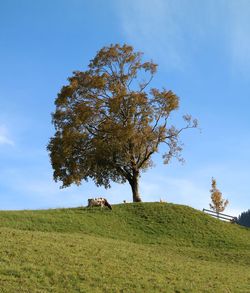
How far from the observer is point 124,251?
30.0 meters

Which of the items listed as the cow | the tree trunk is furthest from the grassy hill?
the tree trunk

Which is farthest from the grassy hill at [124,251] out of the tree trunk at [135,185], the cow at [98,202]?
the tree trunk at [135,185]

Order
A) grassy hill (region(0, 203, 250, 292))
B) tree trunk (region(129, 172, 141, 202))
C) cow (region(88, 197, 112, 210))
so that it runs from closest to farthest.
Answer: grassy hill (region(0, 203, 250, 292)) → cow (region(88, 197, 112, 210)) → tree trunk (region(129, 172, 141, 202))

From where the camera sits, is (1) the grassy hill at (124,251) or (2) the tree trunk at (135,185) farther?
(2) the tree trunk at (135,185)

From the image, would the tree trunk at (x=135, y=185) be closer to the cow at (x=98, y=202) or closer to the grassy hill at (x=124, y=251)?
the grassy hill at (x=124, y=251)

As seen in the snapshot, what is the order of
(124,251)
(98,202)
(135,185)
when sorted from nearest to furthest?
(124,251) → (98,202) → (135,185)

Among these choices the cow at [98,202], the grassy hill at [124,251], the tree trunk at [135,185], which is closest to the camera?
the grassy hill at [124,251]

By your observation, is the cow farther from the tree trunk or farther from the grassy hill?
the tree trunk

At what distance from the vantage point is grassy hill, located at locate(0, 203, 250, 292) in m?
21.1

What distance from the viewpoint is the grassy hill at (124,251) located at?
21.1 meters

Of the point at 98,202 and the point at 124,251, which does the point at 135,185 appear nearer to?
the point at 98,202

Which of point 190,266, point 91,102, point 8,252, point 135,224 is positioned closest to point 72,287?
point 8,252

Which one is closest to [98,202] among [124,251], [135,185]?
[135,185]

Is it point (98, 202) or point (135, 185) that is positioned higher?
point (135, 185)
